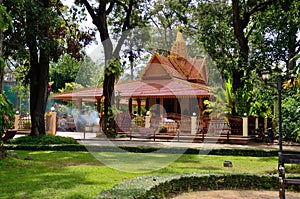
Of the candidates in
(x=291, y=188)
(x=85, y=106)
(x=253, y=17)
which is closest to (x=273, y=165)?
(x=291, y=188)

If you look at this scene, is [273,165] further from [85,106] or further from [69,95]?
[85,106]

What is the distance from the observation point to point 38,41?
46.4 feet

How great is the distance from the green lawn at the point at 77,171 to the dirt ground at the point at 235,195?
4.71 feet

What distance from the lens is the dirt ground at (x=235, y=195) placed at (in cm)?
658

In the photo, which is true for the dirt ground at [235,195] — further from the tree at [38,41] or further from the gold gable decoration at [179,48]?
the gold gable decoration at [179,48]

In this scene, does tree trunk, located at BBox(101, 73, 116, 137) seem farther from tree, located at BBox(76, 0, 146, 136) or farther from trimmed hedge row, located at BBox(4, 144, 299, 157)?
trimmed hedge row, located at BBox(4, 144, 299, 157)

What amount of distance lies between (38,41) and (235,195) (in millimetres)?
10638

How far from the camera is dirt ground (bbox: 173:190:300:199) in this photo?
6.58 m

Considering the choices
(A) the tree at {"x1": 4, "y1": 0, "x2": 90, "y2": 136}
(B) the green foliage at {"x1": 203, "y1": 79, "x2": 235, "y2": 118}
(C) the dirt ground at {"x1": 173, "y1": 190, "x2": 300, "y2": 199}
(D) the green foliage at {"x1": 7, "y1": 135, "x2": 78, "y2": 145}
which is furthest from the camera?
(B) the green foliage at {"x1": 203, "y1": 79, "x2": 235, "y2": 118}

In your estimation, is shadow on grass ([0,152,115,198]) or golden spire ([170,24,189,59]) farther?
golden spire ([170,24,189,59])

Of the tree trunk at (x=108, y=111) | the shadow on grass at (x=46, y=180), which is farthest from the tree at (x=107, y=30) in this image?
the shadow on grass at (x=46, y=180)

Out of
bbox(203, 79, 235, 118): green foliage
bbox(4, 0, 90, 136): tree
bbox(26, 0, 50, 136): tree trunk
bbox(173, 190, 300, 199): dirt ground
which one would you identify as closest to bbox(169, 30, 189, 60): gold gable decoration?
bbox(203, 79, 235, 118): green foliage

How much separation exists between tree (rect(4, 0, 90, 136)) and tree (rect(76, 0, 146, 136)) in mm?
1786

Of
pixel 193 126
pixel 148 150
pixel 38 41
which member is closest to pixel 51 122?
pixel 38 41
